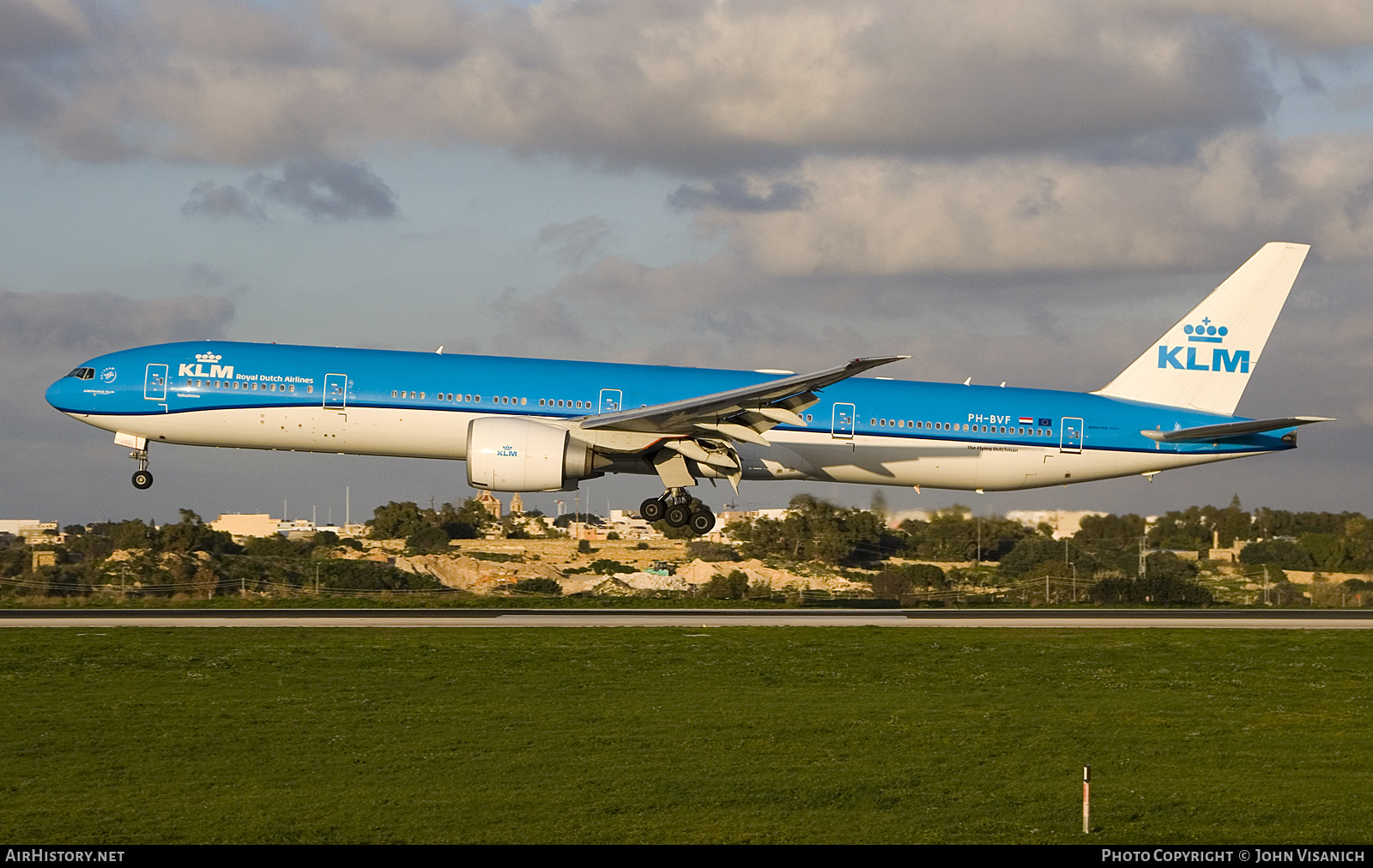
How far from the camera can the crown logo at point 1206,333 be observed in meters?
37.9

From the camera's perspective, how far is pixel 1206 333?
38000 mm

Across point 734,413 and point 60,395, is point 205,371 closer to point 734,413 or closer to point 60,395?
point 60,395

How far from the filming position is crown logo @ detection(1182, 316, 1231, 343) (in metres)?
37.9

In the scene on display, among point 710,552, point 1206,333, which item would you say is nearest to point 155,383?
point 710,552

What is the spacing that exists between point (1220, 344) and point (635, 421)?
17.5 metres

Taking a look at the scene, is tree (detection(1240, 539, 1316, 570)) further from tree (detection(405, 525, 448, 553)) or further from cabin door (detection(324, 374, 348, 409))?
cabin door (detection(324, 374, 348, 409))

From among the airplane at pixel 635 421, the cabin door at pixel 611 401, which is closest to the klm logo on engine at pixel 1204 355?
the airplane at pixel 635 421

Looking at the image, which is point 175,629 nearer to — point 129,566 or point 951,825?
point 951,825

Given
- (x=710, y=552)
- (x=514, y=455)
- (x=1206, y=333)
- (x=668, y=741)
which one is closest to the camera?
(x=668, y=741)

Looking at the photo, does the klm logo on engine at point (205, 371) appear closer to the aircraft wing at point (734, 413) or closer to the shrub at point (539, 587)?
the aircraft wing at point (734, 413)

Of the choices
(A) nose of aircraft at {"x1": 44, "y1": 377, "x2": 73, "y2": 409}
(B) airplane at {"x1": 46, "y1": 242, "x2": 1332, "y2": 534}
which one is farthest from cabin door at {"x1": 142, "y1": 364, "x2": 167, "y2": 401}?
(A) nose of aircraft at {"x1": 44, "y1": 377, "x2": 73, "y2": 409}

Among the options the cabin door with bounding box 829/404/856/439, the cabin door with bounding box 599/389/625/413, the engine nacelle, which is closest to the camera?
the engine nacelle

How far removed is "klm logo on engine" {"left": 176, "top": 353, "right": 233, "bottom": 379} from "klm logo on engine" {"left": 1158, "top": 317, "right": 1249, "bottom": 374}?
25.0 m
